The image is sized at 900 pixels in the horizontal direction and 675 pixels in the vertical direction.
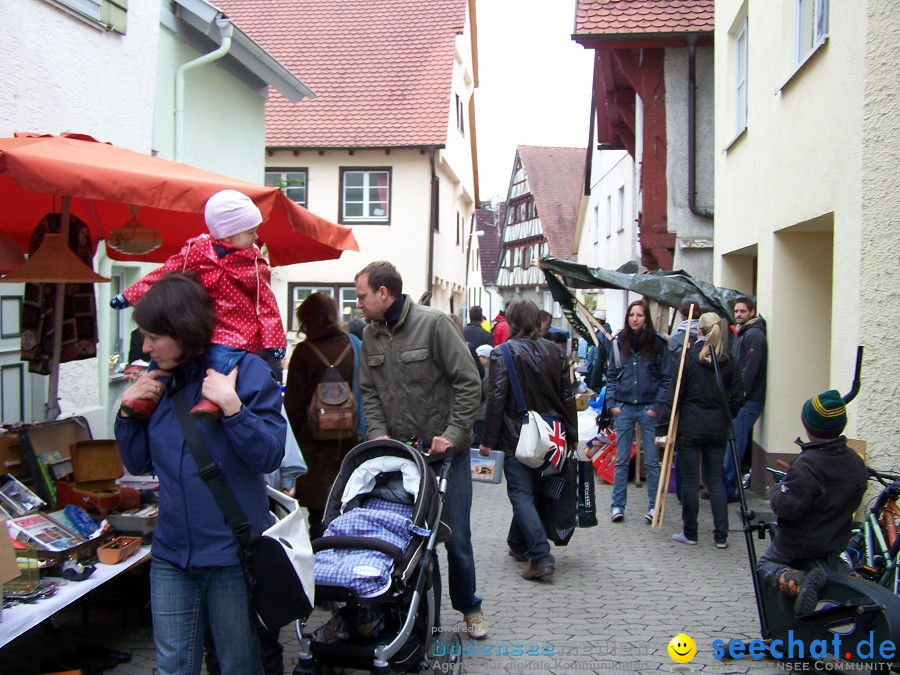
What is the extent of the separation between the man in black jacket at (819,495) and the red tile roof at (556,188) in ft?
130

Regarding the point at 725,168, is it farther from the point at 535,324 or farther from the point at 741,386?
the point at 535,324

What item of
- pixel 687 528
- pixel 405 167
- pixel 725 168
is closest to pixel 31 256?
pixel 687 528

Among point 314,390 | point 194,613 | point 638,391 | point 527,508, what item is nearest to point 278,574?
point 194,613

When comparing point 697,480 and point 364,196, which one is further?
point 364,196

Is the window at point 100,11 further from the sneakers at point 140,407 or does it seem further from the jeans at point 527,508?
the sneakers at point 140,407

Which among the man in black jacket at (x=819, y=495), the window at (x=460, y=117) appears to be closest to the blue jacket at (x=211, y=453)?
the man in black jacket at (x=819, y=495)

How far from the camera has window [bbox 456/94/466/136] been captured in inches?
1039

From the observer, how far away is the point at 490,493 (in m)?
10.0

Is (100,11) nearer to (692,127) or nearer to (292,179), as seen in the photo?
(692,127)

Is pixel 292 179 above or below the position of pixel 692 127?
above

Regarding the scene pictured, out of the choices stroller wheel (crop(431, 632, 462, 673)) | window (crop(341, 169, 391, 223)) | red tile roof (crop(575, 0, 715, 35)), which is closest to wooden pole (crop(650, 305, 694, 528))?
stroller wheel (crop(431, 632, 462, 673))

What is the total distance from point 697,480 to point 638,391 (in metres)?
1.05

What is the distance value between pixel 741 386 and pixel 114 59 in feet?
19.8

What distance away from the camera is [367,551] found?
3812 millimetres
